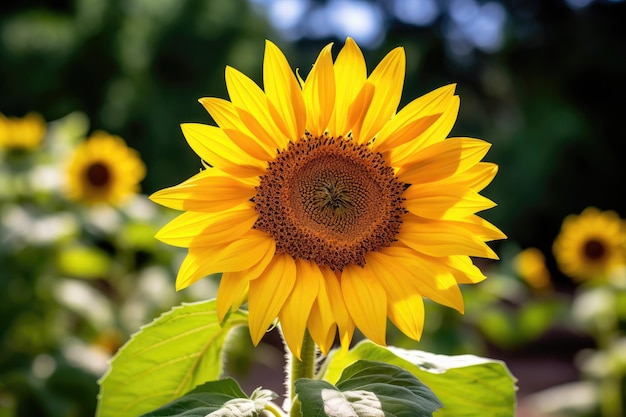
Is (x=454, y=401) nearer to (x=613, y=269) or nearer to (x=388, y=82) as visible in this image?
(x=388, y=82)

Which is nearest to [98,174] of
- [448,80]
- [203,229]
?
[203,229]

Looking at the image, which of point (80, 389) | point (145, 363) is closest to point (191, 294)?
point (80, 389)

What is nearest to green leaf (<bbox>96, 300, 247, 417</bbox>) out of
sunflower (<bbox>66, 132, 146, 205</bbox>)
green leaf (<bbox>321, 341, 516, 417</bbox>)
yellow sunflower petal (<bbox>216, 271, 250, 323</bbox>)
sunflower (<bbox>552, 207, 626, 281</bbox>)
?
yellow sunflower petal (<bbox>216, 271, 250, 323</bbox>)

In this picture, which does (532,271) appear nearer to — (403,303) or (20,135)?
(20,135)

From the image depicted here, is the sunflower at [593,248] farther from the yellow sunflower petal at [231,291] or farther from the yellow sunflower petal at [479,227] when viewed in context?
the yellow sunflower petal at [231,291]

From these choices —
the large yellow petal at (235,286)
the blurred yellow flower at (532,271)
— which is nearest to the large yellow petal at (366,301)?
the large yellow petal at (235,286)

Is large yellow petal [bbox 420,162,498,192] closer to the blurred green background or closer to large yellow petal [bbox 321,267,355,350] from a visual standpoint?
large yellow petal [bbox 321,267,355,350]
